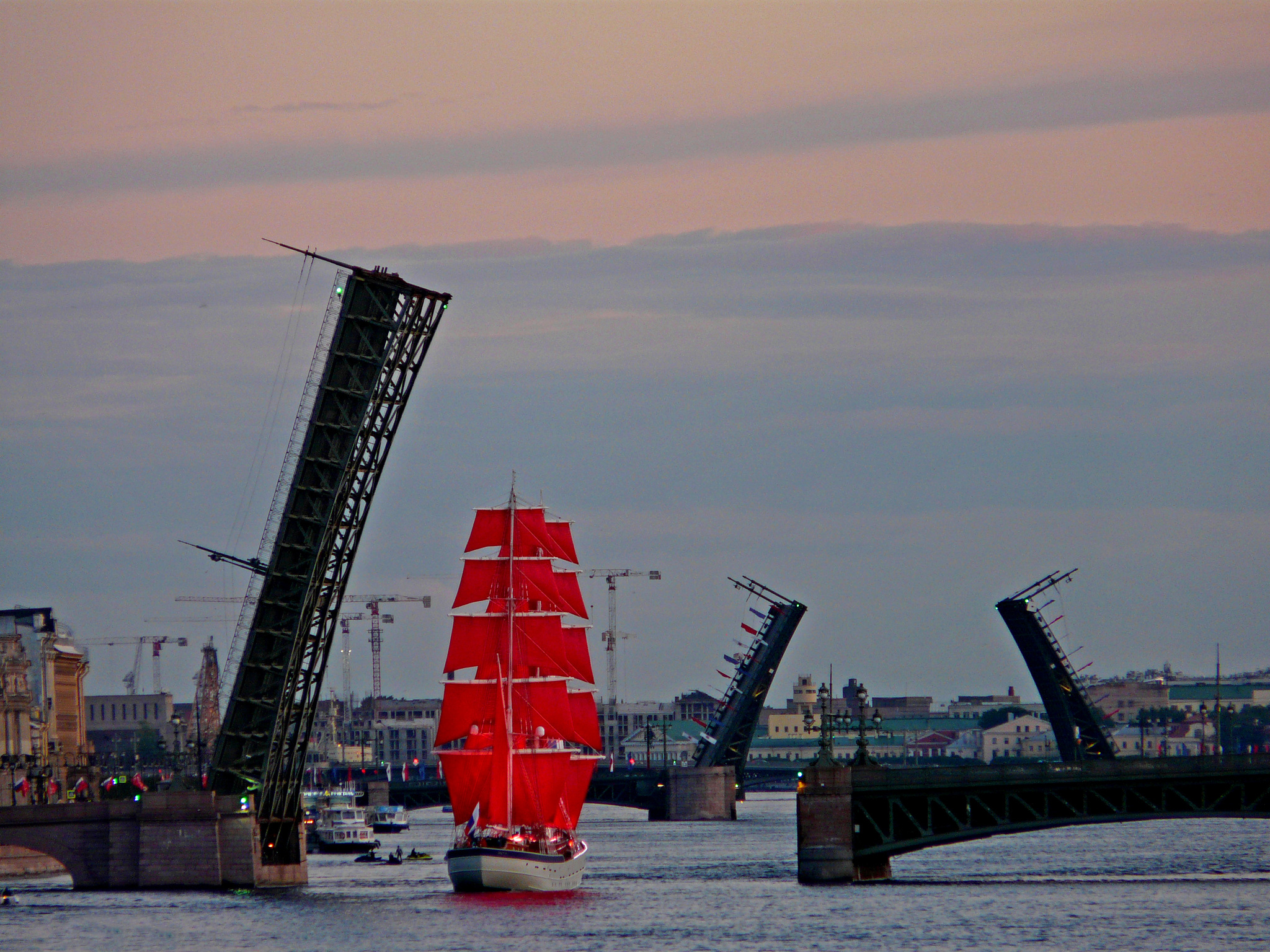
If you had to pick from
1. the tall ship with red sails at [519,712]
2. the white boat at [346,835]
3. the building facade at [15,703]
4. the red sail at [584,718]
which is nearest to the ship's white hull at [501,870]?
the tall ship with red sails at [519,712]

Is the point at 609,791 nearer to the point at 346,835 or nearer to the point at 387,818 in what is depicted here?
the point at 387,818

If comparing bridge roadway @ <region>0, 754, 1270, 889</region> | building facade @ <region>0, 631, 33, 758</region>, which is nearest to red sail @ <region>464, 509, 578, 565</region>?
bridge roadway @ <region>0, 754, 1270, 889</region>

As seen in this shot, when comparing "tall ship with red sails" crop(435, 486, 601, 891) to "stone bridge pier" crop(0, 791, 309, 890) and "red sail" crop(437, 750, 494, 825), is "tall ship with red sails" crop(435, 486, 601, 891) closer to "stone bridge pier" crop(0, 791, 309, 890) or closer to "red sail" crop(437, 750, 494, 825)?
"red sail" crop(437, 750, 494, 825)

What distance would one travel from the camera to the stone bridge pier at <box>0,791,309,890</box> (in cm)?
5641

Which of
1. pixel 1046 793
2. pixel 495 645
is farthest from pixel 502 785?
pixel 1046 793

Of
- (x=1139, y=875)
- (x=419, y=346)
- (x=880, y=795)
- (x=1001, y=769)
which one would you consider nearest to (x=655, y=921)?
(x=880, y=795)

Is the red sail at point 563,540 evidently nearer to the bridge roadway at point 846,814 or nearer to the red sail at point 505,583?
the red sail at point 505,583

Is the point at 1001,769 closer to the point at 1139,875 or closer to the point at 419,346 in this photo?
the point at 1139,875

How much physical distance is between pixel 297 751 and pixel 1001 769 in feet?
58.9

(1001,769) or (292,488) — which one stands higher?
(292,488)

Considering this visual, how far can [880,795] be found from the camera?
Result: 188 ft

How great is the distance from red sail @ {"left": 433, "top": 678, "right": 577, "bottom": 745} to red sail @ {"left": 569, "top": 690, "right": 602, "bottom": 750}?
0.59 m

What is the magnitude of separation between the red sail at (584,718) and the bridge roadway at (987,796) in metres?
9.51

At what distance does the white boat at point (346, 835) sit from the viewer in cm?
9400
